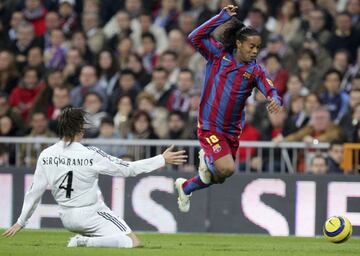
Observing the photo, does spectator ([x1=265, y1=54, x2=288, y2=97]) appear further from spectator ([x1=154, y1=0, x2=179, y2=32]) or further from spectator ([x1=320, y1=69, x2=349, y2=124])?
spectator ([x1=154, y1=0, x2=179, y2=32])

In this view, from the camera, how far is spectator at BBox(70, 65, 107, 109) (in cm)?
1961

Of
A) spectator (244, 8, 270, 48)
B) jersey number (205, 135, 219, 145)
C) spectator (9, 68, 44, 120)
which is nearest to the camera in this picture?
jersey number (205, 135, 219, 145)

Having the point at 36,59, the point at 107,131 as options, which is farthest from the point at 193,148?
the point at 36,59

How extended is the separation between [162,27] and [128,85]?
6.62ft

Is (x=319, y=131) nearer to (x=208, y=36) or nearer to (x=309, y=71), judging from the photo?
(x=309, y=71)

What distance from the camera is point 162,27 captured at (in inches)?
827

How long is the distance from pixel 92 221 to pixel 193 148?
5.12 meters

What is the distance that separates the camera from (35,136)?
18141 millimetres

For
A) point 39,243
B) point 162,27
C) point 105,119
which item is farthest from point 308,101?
point 39,243

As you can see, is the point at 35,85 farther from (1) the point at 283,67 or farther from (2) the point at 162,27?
(1) the point at 283,67

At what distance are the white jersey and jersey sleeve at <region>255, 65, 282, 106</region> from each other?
175 cm

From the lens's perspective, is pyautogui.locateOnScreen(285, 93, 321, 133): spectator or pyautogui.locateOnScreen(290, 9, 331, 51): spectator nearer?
pyautogui.locateOnScreen(285, 93, 321, 133): spectator

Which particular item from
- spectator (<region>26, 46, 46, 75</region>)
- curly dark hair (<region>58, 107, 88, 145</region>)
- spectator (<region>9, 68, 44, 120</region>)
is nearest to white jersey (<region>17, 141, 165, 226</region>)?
curly dark hair (<region>58, 107, 88, 145</region>)

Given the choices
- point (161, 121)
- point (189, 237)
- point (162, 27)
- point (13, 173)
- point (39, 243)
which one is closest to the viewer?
point (39, 243)
